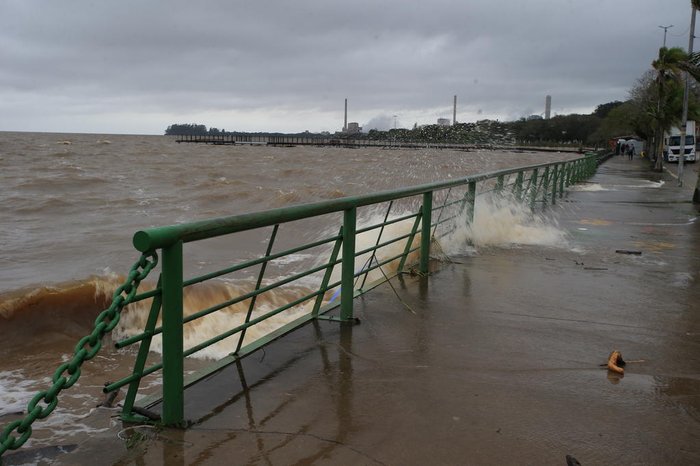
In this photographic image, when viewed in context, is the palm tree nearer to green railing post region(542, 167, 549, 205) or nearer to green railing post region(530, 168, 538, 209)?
green railing post region(542, 167, 549, 205)

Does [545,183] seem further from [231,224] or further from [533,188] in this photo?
[231,224]

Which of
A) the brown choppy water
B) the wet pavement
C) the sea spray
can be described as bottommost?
the brown choppy water

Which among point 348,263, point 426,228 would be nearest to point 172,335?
point 348,263

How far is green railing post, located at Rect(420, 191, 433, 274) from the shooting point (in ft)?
21.5

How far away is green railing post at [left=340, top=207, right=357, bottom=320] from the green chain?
6.99 feet

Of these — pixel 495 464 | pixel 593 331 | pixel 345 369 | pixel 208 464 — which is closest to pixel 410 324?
pixel 345 369

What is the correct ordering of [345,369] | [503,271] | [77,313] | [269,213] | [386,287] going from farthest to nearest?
[77,313] < [503,271] < [386,287] < [345,369] < [269,213]

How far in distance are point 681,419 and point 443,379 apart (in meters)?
1.38

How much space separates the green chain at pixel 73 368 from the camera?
2350 millimetres

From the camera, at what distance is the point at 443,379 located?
3.85 metres

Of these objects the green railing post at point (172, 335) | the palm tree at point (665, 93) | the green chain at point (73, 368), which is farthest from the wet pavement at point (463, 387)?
the palm tree at point (665, 93)

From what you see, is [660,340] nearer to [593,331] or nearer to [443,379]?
[593,331]

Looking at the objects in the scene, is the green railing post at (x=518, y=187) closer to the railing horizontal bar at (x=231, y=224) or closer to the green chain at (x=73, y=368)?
the railing horizontal bar at (x=231, y=224)

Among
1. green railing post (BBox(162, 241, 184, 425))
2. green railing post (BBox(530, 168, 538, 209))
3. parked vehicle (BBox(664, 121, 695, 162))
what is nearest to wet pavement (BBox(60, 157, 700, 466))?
green railing post (BBox(162, 241, 184, 425))
